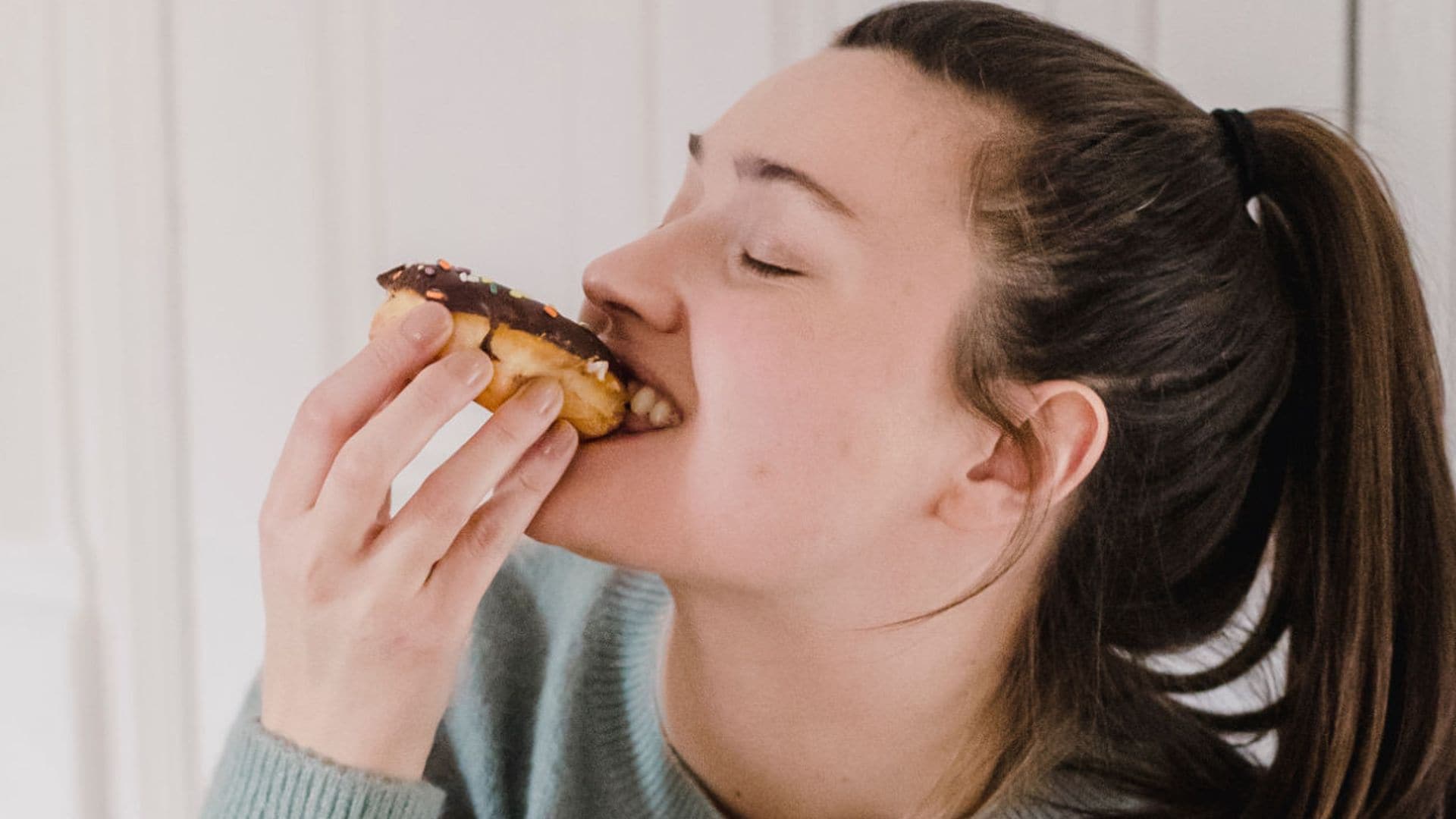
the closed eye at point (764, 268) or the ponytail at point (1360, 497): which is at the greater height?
the closed eye at point (764, 268)

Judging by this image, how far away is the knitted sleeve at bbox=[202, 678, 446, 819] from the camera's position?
97cm

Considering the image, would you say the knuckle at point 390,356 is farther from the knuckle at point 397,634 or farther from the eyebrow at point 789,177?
the eyebrow at point 789,177

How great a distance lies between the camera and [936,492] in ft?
3.36

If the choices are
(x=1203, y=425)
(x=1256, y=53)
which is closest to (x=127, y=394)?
(x=1203, y=425)

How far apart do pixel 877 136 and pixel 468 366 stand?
0.40 metres

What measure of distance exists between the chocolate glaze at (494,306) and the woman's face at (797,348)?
0.07m

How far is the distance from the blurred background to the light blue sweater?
29 cm

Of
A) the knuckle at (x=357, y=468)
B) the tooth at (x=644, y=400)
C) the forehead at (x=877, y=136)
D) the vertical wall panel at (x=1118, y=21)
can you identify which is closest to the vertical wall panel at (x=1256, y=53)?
the vertical wall panel at (x=1118, y=21)

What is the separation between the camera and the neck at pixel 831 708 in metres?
Answer: 1.15

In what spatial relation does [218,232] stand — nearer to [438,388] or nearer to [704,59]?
[704,59]

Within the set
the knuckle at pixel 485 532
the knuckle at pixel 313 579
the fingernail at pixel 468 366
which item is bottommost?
the knuckle at pixel 313 579

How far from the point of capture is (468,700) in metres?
1.32

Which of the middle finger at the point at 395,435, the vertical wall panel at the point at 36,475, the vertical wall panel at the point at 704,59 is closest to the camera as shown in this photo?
Result: the middle finger at the point at 395,435

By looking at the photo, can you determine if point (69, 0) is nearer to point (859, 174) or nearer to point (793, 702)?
point (859, 174)
